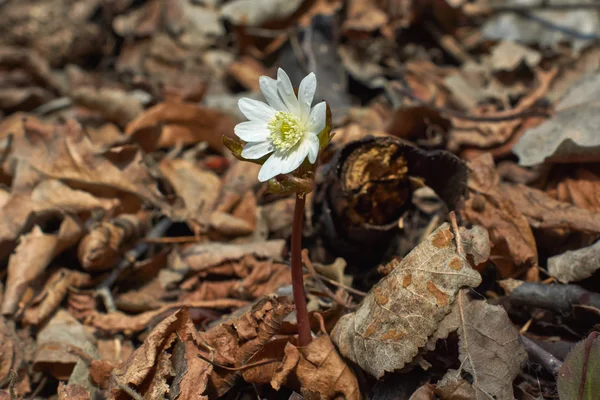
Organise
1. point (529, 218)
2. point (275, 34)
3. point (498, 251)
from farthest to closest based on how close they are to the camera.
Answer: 1. point (275, 34)
2. point (529, 218)
3. point (498, 251)

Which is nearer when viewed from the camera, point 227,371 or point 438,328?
point 438,328

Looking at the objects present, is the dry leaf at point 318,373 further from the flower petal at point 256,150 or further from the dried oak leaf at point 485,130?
the dried oak leaf at point 485,130

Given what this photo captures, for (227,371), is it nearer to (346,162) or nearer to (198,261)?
(198,261)

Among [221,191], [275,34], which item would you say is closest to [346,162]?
[221,191]

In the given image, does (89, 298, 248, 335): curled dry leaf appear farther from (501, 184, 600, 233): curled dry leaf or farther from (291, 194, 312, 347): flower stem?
(501, 184, 600, 233): curled dry leaf

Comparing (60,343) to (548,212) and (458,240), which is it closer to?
(458,240)

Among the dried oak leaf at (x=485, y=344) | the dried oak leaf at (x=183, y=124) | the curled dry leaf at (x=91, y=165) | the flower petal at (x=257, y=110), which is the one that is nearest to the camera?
the dried oak leaf at (x=485, y=344)

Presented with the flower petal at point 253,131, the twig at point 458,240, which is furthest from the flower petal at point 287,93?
the twig at point 458,240
